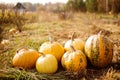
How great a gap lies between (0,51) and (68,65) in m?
1.23

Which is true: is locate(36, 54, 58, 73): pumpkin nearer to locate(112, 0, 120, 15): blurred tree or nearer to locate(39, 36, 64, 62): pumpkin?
locate(39, 36, 64, 62): pumpkin

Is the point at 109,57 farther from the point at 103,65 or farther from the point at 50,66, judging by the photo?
the point at 50,66

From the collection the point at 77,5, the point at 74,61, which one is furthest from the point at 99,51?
the point at 77,5

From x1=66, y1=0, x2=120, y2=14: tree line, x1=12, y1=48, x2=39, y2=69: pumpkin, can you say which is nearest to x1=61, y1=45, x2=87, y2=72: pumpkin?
x1=12, y1=48, x2=39, y2=69: pumpkin

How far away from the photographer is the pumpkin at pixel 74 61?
137 inches

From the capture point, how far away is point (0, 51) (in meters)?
4.14

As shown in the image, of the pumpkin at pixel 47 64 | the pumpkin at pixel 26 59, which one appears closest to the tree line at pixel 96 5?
the pumpkin at pixel 26 59

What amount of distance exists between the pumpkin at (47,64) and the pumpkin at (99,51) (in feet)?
1.73

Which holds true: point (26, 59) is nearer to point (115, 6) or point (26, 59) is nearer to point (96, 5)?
point (115, 6)

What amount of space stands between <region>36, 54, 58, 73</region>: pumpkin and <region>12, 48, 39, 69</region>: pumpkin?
0.16 m

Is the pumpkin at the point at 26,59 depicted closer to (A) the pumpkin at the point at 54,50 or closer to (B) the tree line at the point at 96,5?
(A) the pumpkin at the point at 54,50

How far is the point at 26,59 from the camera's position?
364cm

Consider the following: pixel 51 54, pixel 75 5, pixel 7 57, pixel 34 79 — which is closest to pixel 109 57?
pixel 51 54

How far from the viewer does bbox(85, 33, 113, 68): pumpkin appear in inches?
145
